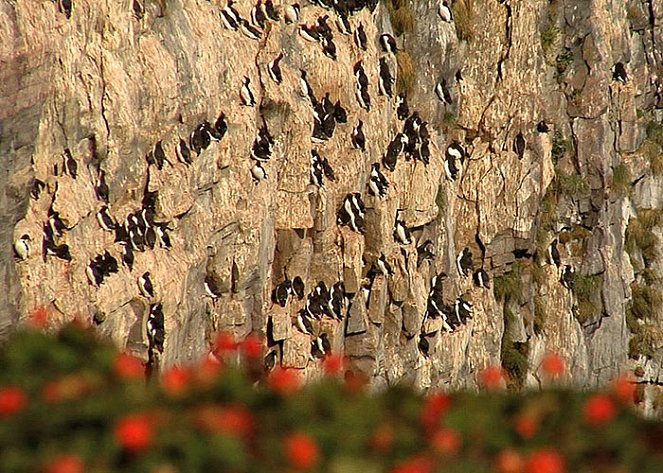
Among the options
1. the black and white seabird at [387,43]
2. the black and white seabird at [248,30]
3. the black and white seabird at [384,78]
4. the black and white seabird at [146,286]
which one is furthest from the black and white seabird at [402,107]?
the black and white seabird at [146,286]

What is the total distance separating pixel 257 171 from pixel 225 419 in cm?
1360

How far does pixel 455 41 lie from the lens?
2403 cm

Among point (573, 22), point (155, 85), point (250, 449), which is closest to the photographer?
point (250, 449)

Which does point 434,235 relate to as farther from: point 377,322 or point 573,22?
point 573,22

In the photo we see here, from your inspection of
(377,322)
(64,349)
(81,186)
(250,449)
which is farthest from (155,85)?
(250,449)

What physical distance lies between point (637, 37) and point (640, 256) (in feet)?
17.9

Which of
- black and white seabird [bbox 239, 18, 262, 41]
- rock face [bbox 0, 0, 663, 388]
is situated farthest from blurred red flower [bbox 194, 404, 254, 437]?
black and white seabird [bbox 239, 18, 262, 41]

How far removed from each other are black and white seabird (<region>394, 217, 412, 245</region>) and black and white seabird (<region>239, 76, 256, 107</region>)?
513cm

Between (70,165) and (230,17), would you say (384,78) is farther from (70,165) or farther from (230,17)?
(70,165)

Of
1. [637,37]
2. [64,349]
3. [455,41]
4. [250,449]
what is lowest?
[250,449]

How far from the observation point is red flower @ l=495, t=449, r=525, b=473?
173 inches

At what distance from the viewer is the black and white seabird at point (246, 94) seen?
1750 cm

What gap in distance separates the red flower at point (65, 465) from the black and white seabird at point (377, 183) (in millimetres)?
17022

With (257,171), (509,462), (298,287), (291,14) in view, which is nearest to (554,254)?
(298,287)
